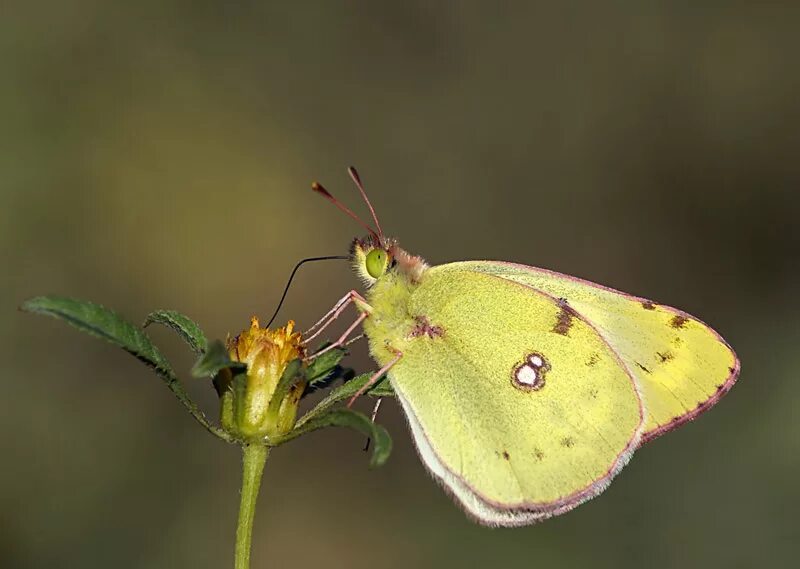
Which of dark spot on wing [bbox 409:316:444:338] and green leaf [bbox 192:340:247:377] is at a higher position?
green leaf [bbox 192:340:247:377]

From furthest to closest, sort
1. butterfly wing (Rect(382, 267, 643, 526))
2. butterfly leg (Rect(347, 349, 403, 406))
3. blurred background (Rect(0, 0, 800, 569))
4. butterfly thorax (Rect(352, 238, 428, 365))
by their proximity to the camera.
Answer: blurred background (Rect(0, 0, 800, 569))
butterfly thorax (Rect(352, 238, 428, 365))
butterfly wing (Rect(382, 267, 643, 526))
butterfly leg (Rect(347, 349, 403, 406))

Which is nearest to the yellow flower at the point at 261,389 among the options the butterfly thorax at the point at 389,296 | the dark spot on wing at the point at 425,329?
the butterfly thorax at the point at 389,296

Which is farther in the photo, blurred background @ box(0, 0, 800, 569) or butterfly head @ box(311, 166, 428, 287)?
blurred background @ box(0, 0, 800, 569)

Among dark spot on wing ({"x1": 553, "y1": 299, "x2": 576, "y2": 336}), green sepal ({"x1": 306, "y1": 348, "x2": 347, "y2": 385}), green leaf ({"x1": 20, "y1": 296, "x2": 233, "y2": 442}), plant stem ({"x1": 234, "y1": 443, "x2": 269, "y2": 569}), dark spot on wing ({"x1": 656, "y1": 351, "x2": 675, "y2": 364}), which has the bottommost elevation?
dark spot on wing ({"x1": 656, "y1": 351, "x2": 675, "y2": 364})

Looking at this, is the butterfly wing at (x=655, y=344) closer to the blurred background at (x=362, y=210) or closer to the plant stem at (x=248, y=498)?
the plant stem at (x=248, y=498)

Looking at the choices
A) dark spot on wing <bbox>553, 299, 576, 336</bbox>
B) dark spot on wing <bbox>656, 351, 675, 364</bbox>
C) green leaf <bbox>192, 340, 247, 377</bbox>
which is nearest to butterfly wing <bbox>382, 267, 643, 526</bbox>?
dark spot on wing <bbox>553, 299, 576, 336</bbox>

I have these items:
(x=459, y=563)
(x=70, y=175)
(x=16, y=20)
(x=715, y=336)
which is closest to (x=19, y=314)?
(x=70, y=175)

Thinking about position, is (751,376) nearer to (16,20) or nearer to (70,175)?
(70,175)

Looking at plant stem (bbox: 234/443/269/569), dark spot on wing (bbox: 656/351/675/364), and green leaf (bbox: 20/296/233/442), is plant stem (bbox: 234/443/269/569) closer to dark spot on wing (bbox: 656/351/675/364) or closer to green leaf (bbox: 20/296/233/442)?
green leaf (bbox: 20/296/233/442)
